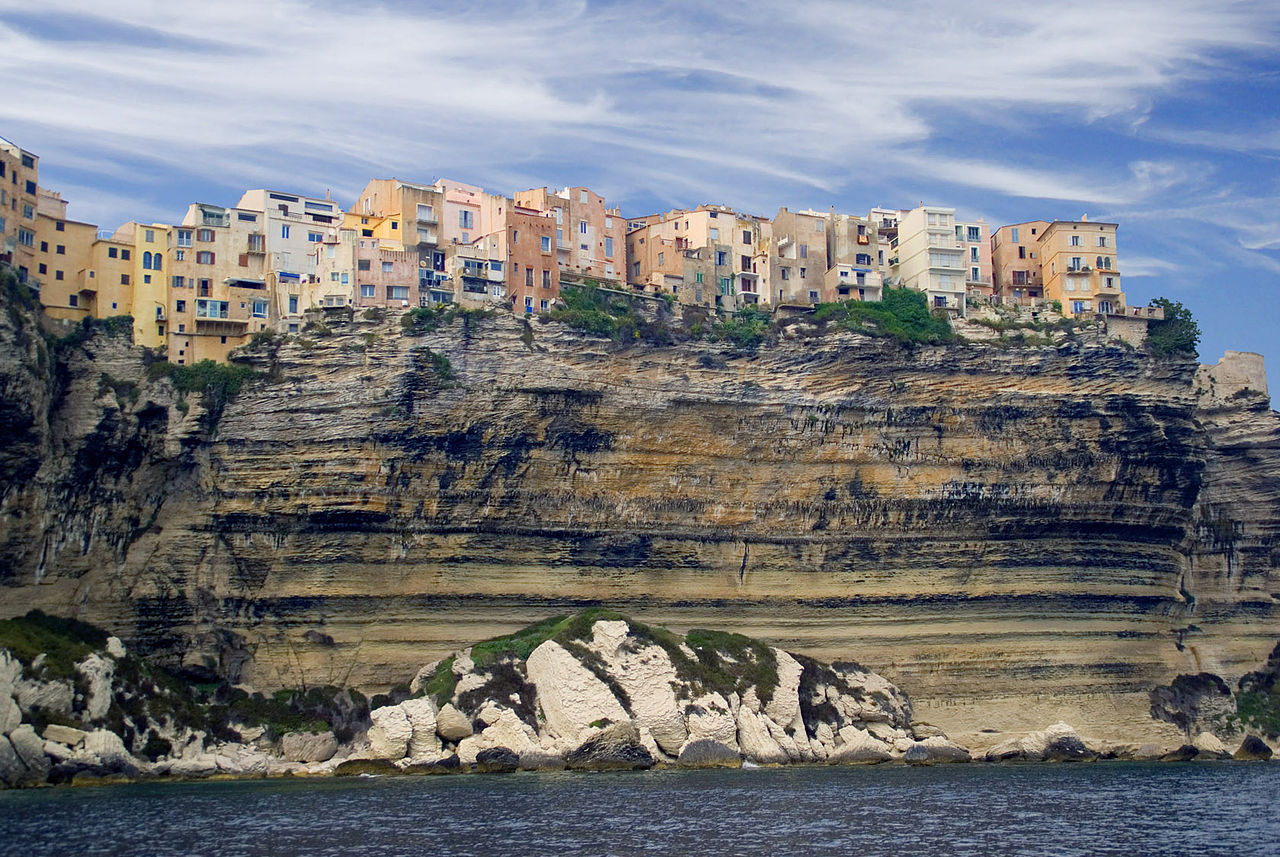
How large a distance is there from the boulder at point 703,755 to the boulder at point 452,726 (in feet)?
22.8

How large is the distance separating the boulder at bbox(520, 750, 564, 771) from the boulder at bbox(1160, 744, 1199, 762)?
2345 centimetres

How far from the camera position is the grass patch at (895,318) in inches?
2466

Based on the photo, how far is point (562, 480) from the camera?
190ft

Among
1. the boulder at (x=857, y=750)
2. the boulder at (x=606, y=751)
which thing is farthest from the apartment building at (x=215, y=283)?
the boulder at (x=857, y=750)

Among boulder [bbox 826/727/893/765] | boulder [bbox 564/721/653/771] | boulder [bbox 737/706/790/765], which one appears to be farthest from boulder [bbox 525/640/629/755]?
boulder [bbox 826/727/893/765]

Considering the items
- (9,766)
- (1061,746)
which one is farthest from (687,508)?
(9,766)

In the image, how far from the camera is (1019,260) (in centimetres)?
7100

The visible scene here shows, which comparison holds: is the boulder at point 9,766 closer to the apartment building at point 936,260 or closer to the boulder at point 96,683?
the boulder at point 96,683

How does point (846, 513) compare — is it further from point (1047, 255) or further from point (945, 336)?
point (1047, 255)

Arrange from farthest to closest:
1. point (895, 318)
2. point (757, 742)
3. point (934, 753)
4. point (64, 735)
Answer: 1. point (895, 318)
2. point (934, 753)
3. point (757, 742)
4. point (64, 735)

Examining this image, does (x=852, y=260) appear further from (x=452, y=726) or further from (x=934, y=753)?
(x=452, y=726)

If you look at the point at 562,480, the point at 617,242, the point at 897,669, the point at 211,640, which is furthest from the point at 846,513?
the point at 211,640

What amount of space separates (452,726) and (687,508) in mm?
13890

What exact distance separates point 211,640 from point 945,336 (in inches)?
1209
